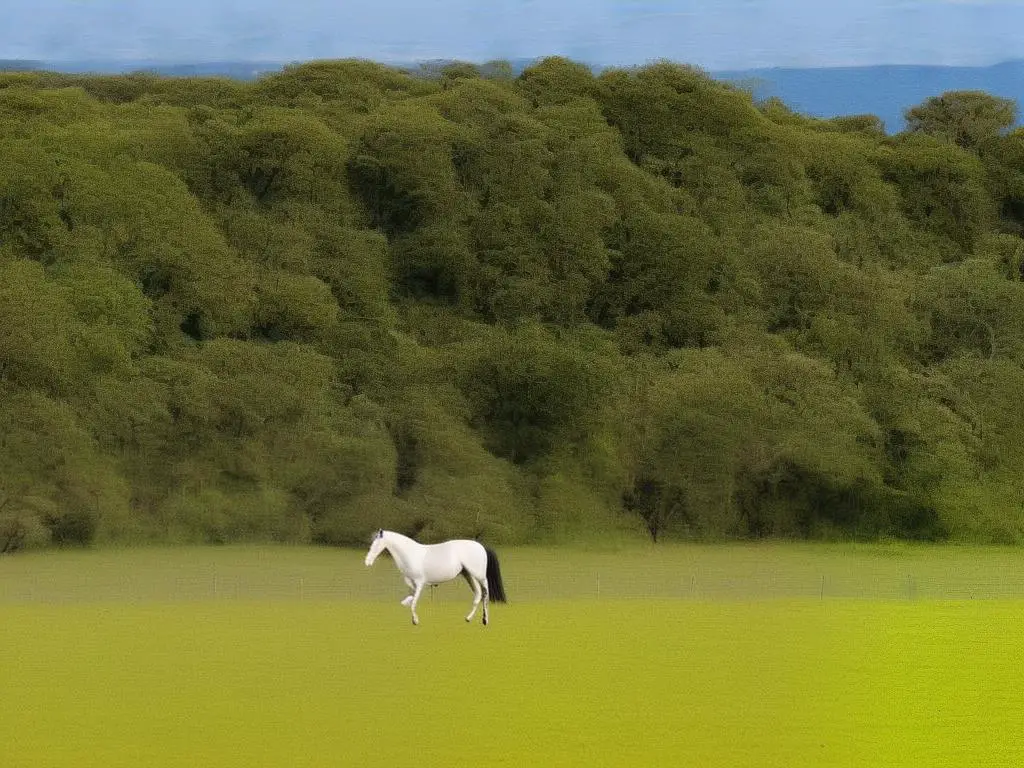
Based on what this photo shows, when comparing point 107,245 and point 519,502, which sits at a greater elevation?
point 107,245

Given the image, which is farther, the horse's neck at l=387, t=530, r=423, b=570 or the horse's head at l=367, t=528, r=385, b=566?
the horse's neck at l=387, t=530, r=423, b=570

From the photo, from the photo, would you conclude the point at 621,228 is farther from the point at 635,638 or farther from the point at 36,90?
the point at 635,638

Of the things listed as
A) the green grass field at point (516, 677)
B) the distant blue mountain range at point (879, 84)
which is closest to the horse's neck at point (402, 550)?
the green grass field at point (516, 677)

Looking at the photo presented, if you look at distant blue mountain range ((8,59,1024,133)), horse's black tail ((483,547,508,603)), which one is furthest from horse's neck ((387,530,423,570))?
distant blue mountain range ((8,59,1024,133))

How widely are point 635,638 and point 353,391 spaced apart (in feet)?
118

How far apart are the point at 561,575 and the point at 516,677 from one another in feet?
82.3

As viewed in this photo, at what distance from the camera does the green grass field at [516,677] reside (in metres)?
16.5

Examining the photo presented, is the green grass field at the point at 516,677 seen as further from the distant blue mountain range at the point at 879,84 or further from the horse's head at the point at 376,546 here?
the distant blue mountain range at the point at 879,84

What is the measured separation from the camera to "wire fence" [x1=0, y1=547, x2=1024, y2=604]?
3850 cm

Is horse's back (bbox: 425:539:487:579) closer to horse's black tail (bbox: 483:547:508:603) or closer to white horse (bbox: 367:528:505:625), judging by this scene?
white horse (bbox: 367:528:505:625)

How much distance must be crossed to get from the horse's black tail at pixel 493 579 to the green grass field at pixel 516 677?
0.42 m

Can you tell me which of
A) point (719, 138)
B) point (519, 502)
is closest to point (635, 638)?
point (519, 502)

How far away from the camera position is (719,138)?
78.2 m

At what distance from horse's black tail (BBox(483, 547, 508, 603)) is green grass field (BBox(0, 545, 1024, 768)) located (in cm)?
42
